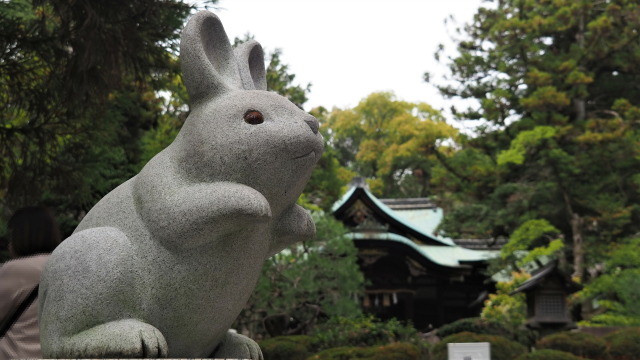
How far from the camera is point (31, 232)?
4.05m

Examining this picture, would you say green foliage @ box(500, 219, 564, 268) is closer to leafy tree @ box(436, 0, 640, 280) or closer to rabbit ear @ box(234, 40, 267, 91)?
leafy tree @ box(436, 0, 640, 280)

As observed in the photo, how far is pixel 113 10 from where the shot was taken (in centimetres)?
739

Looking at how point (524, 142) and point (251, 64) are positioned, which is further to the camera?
point (524, 142)

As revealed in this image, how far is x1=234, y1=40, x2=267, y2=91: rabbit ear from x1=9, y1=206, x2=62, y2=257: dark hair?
4.95ft

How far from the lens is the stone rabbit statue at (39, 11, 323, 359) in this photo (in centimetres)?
311

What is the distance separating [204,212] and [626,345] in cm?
1033

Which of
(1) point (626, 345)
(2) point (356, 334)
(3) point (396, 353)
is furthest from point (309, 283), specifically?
(1) point (626, 345)

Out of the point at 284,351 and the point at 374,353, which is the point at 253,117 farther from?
the point at 284,351

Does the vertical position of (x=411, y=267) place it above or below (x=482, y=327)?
above

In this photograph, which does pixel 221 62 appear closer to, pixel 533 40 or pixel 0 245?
pixel 0 245

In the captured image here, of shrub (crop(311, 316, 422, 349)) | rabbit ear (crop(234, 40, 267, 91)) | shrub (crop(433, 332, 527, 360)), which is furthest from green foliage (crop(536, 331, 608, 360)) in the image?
rabbit ear (crop(234, 40, 267, 91))

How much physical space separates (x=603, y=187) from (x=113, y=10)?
12.9m

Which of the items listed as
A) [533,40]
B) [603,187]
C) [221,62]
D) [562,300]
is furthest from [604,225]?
[221,62]

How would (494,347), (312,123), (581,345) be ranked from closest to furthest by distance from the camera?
1. (312,123)
2. (494,347)
3. (581,345)
